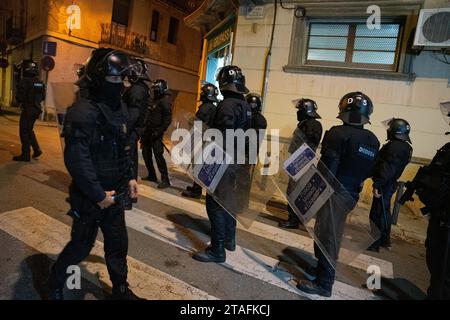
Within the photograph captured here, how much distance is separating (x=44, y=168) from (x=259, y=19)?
6.26m

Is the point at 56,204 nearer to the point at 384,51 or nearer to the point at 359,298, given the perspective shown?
the point at 359,298

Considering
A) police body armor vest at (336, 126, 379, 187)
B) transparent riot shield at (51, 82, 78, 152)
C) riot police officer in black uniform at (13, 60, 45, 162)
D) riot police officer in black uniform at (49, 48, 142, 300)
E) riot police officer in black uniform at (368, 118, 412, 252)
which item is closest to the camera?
riot police officer in black uniform at (49, 48, 142, 300)

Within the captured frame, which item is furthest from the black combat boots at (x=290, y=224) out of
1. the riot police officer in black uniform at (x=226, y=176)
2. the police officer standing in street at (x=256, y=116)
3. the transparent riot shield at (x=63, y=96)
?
the transparent riot shield at (x=63, y=96)

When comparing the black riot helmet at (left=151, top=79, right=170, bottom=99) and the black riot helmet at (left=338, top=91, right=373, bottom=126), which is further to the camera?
the black riot helmet at (left=151, top=79, right=170, bottom=99)

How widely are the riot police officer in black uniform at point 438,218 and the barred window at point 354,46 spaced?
502 centimetres

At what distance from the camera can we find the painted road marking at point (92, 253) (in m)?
3.02

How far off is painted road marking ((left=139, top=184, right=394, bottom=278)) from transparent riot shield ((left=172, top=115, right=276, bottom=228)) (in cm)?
87

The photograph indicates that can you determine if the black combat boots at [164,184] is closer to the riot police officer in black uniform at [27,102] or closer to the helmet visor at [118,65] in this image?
the riot police officer in black uniform at [27,102]

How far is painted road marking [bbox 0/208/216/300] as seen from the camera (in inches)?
119

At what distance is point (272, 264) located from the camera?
3867mm

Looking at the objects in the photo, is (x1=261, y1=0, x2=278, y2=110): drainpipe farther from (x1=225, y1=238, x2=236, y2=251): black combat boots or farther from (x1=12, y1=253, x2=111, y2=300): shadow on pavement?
(x1=12, y1=253, x2=111, y2=300): shadow on pavement

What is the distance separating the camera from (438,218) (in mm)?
3064

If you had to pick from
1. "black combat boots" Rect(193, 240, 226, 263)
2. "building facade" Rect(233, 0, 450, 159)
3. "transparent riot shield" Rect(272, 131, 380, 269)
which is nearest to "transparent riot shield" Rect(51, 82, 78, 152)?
"black combat boots" Rect(193, 240, 226, 263)
